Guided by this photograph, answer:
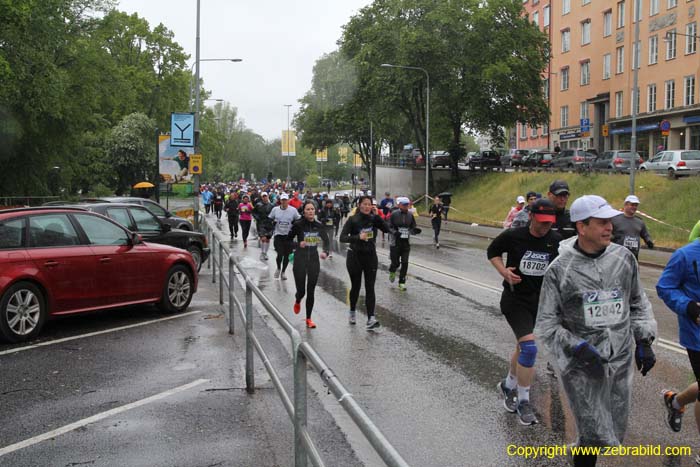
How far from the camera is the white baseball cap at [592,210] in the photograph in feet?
12.9

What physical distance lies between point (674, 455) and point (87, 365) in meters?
5.53

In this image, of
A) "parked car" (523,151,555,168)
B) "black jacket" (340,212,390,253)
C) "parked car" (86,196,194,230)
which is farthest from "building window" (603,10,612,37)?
"black jacket" (340,212,390,253)

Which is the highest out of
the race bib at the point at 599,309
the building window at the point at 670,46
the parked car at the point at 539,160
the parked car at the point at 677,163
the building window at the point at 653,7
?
the building window at the point at 653,7

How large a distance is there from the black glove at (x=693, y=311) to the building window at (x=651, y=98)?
149ft

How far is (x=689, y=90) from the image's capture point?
4219cm

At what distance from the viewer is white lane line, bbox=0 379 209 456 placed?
507cm

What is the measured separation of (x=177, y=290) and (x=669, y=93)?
41566mm

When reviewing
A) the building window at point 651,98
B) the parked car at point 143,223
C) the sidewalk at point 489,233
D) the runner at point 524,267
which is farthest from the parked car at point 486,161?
the runner at point 524,267

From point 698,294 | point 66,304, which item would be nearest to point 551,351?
point 698,294

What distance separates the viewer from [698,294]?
15.8 feet

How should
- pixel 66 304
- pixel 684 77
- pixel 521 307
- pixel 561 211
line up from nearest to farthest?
pixel 521 307 → pixel 561 211 → pixel 66 304 → pixel 684 77

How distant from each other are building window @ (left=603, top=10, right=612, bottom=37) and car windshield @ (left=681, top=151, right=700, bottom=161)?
2152 centimetres

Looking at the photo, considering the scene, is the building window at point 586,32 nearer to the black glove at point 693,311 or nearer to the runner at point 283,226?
the runner at point 283,226

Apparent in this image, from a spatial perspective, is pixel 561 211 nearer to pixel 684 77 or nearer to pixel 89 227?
pixel 89 227
